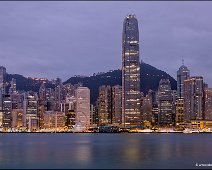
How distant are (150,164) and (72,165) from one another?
38.4 feet

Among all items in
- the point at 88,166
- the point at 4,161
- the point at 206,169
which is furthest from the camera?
the point at 4,161

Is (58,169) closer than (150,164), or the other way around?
(58,169)

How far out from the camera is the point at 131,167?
68.4 m

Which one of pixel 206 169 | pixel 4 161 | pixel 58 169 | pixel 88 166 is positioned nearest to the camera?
pixel 206 169

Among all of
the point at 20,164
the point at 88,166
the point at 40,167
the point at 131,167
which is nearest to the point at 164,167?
the point at 131,167

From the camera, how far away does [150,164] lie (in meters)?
72.4

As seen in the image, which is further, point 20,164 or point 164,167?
point 20,164

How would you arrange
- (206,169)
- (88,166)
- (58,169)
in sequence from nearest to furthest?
(206,169) < (58,169) < (88,166)

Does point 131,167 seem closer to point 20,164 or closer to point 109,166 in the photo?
point 109,166

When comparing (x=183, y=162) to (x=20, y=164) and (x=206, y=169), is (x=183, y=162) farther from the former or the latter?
(x=20, y=164)

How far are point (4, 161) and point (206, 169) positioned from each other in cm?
3367

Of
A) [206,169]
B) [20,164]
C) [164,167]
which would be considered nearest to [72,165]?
[20,164]

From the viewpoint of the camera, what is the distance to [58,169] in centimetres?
6619

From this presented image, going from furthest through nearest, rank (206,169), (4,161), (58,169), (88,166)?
(4,161), (88,166), (58,169), (206,169)
